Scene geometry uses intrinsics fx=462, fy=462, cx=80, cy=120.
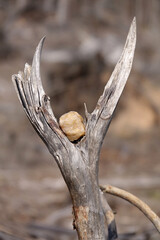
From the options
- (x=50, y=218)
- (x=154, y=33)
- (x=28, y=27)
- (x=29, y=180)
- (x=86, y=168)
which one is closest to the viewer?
(x=86, y=168)

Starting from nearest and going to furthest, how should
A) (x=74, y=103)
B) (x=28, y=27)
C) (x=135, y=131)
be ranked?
(x=135, y=131)
(x=74, y=103)
(x=28, y=27)

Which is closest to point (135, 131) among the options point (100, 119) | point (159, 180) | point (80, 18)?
point (159, 180)

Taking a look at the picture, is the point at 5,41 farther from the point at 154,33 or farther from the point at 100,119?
the point at 100,119

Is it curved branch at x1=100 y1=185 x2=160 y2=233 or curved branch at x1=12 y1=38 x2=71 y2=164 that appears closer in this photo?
curved branch at x1=12 y1=38 x2=71 y2=164

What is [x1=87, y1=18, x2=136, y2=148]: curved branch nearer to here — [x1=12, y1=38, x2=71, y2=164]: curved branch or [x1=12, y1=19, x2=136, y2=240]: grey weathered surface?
A: [x1=12, y1=19, x2=136, y2=240]: grey weathered surface

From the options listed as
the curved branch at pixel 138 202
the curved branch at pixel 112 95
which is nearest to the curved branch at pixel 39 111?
the curved branch at pixel 112 95

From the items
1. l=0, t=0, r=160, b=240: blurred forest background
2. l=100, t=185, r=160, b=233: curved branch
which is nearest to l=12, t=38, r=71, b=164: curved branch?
l=100, t=185, r=160, b=233: curved branch
